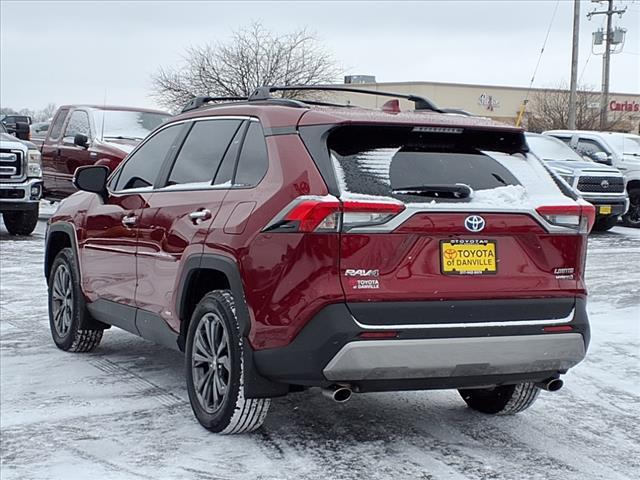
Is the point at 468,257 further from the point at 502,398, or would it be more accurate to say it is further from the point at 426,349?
the point at 502,398

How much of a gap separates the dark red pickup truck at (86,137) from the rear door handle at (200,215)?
9.90 meters

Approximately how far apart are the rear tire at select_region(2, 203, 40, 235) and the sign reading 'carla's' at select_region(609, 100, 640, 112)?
48576 mm

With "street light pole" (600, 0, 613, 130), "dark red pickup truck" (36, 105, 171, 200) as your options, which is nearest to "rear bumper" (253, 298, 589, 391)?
"dark red pickup truck" (36, 105, 171, 200)

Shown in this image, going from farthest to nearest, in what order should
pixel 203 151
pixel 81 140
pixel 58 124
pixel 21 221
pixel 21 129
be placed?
pixel 58 124 < pixel 21 129 < pixel 21 221 < pixel 81 140 < pixel 203 151

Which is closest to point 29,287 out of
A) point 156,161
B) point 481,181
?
point 156,161

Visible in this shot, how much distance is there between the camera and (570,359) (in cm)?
521

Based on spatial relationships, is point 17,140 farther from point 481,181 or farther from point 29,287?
point 481,181

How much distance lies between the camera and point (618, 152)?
19.5m

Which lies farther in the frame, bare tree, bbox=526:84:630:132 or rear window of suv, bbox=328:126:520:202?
bare tree, bbox=526:84:630:132

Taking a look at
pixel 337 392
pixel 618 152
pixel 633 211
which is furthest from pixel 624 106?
pixel 337 392

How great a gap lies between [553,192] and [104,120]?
1228cm

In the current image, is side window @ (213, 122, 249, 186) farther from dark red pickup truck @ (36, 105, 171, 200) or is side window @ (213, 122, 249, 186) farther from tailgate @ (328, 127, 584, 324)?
dark red pickup truck @ (36, 105, 171, 200)

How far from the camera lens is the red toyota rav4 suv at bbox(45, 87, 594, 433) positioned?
→ 4805 mm

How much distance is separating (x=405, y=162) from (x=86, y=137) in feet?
38.5
